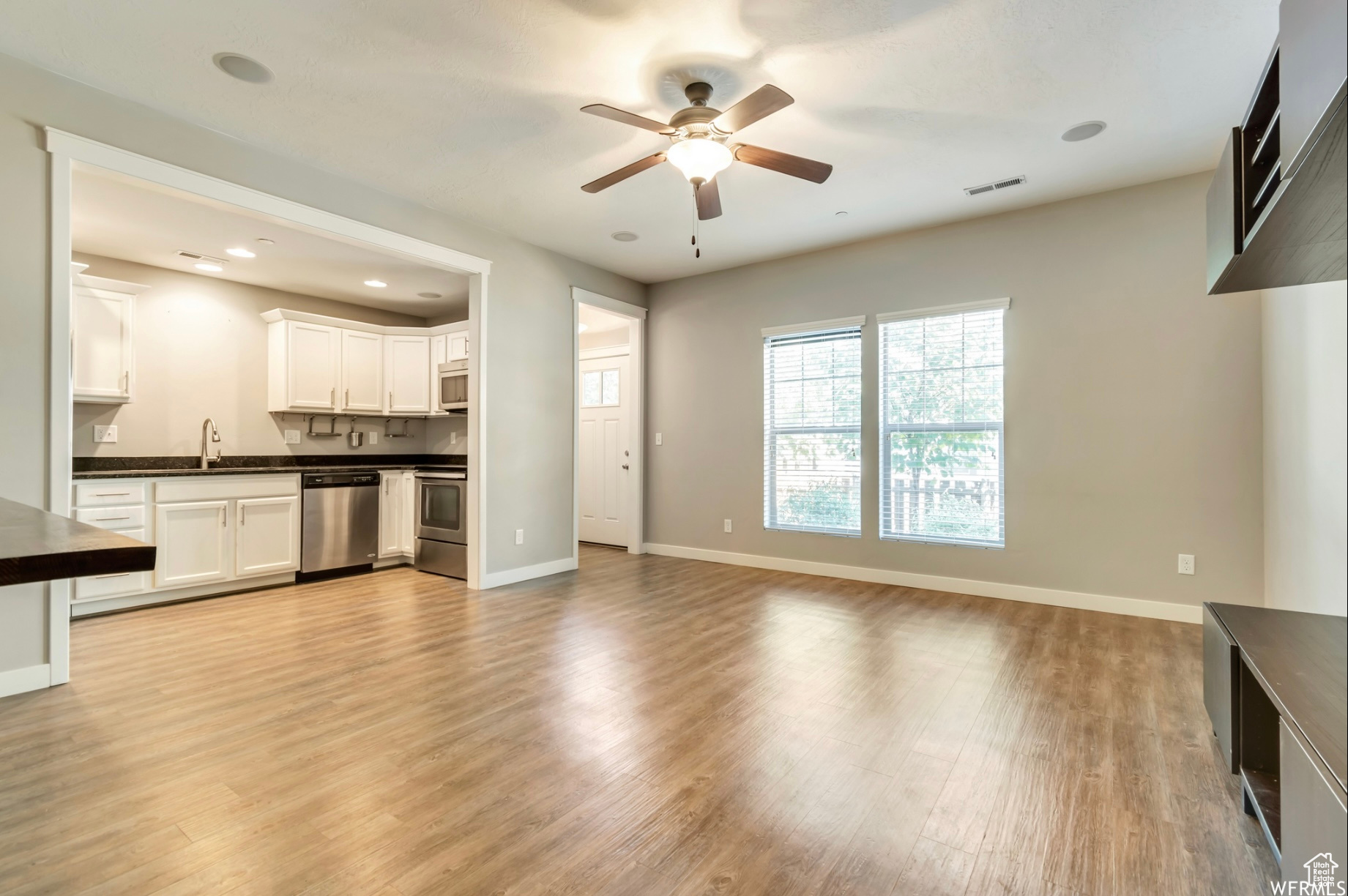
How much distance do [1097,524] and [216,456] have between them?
6.91 meters

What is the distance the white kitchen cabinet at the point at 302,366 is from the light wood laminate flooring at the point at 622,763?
2373 mm

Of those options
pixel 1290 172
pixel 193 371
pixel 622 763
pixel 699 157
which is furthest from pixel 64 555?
pixel 193 371

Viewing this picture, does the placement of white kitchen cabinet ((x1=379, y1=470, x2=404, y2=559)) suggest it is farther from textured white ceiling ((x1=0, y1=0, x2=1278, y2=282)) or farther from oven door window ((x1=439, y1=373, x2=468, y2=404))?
textured white ceiling ((x1=0, y1=0, x2=1278, y2=282))

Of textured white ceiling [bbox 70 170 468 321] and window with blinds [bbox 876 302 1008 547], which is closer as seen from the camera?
textured white ceiling [bbox 70 170 468 321]

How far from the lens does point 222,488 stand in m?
4.55

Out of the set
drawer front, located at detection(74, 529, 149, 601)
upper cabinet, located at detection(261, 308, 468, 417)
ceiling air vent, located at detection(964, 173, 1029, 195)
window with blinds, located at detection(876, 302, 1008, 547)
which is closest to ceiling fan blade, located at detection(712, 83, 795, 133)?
ceiling air vent, located at detection(964, 173, 1029, 195)

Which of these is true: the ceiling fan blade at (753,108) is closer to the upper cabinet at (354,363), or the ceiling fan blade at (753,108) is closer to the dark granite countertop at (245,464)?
the dark granite countertop at (245,464)

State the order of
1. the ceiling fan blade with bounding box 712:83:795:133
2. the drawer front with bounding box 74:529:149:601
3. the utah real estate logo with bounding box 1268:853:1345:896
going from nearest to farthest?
1. the utah real estate logo with bounding box 1268:853:1345:896
2. the ceiling fan blade with bounding box 712:83:795:133
3. the drawer front with bounding box 74:529:149:601

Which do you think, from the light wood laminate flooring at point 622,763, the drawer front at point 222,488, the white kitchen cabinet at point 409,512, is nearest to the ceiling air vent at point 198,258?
the drawer front at point 222,488

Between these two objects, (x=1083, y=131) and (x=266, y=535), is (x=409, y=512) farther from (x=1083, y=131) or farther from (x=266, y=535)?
(x=1083, y=131)

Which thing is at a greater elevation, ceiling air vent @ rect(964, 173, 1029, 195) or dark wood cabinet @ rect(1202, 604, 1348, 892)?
ceiling air vent @ rect(964, 173, 1029, 195)

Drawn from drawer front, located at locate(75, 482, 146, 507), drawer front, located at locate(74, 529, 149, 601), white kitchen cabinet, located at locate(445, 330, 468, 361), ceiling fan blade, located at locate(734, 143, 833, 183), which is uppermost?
ceiling fan blade, located at locate(734, 143, 833, 183)

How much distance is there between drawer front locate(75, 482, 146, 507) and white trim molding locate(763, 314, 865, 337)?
487 cm

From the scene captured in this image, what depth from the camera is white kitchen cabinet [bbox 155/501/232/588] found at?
425 centimetres
